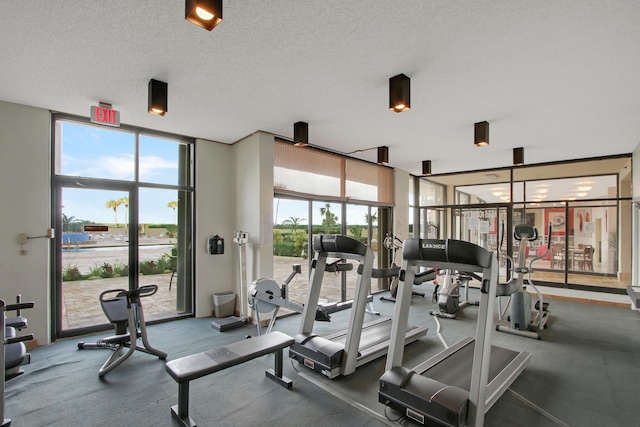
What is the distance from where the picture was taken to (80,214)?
13.8 feet

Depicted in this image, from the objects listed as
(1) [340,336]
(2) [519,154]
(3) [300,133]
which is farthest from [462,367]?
(2) [519,154]

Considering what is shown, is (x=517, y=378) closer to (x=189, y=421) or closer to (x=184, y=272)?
(x=189, y=421)

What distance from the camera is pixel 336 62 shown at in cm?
278

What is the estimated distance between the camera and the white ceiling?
212 centimetres

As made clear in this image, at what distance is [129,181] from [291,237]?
2579mm

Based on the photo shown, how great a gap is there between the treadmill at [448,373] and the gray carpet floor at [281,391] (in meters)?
0.17

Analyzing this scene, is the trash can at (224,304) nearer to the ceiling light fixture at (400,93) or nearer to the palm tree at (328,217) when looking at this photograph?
the palm tree at (328,217)

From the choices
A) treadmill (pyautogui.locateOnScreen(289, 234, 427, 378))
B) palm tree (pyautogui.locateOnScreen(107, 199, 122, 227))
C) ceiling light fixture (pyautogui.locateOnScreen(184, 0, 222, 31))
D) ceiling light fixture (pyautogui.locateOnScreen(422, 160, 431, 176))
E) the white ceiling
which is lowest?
treadmill (pyautogui.locateOnScreen(289, 234, 427, 378))

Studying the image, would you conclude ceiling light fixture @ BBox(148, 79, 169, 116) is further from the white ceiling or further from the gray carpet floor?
the gray carpet floor

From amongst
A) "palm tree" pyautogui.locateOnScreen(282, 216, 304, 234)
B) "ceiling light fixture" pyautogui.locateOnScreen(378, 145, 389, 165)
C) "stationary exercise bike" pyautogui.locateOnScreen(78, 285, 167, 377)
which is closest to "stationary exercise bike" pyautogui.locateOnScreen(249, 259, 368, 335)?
"stationary exercise bike" pyautogui.locateOnScreen(78, 285, 167, 377)

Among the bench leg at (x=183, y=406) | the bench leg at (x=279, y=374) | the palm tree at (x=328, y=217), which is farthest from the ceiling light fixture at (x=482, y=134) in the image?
the bench leg at (x=183, y=406)

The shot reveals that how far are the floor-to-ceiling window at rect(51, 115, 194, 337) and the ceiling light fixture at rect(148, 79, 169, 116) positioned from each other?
5.83ft

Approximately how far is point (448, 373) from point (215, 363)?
2101 millimetres

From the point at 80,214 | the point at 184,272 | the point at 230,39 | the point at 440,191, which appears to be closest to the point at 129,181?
the point at 80,214
